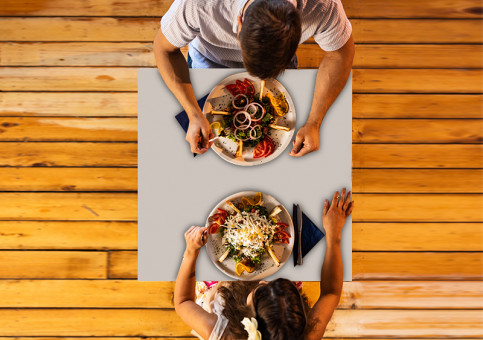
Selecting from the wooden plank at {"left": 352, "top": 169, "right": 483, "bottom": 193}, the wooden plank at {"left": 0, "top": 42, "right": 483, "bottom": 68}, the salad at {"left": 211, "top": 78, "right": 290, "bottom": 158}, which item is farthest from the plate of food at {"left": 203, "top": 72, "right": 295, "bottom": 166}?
the wooden plank at {"left": 352, "top": 169, "right": 483, "bottom": 193}

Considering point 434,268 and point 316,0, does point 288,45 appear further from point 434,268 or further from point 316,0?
point 434,268

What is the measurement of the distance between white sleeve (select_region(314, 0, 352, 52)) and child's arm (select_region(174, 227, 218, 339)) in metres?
0.88

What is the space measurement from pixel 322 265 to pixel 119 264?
4.40ft

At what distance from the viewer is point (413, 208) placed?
226cm

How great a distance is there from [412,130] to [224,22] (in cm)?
148

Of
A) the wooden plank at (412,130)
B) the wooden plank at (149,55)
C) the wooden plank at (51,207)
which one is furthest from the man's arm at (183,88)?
the wooden plank at (412,130)

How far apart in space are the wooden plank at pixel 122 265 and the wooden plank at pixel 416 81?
5.73 ft

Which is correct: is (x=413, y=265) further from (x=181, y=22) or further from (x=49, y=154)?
(x=49, y=154)

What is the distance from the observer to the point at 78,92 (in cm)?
222

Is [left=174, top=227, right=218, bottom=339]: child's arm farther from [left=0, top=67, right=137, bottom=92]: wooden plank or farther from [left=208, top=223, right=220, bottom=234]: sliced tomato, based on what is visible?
[left=0, top=67, right=137, bottom=92]: wooden plank

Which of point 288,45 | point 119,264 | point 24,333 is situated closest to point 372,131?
point 288,45

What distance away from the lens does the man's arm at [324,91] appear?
1.42m

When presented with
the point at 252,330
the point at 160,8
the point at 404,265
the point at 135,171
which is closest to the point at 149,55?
the point at 160,8

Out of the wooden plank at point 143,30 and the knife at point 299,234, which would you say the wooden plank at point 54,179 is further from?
the knife at point 299,234
